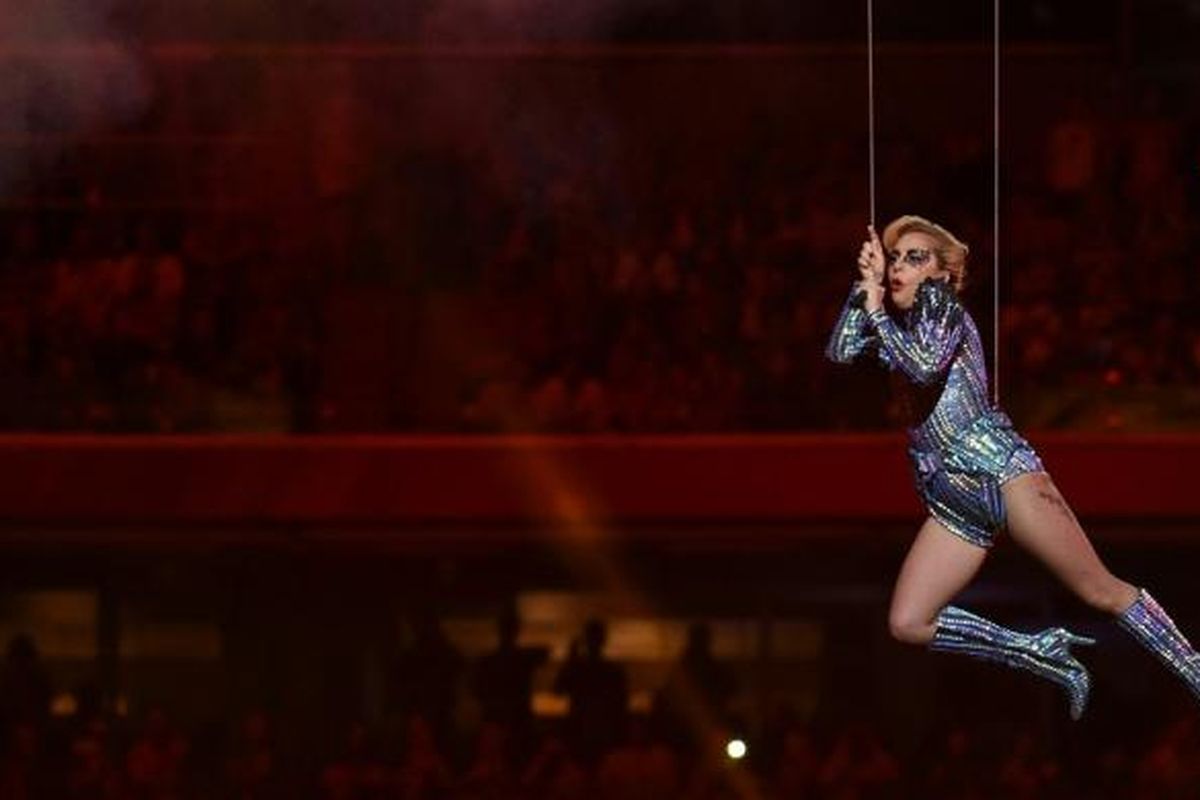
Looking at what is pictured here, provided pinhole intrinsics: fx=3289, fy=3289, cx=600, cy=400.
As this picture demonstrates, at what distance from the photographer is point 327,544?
54.2ft

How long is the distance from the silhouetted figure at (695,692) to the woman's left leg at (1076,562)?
6123mm

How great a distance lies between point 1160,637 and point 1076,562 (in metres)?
0.44

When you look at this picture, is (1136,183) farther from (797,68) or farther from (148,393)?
(148,393)

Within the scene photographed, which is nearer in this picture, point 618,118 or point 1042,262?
point 1042,262

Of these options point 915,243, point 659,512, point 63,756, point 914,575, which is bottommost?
point 63,756

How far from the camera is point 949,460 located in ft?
32.5

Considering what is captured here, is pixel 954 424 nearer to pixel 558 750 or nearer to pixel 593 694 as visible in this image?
pixel 558 750

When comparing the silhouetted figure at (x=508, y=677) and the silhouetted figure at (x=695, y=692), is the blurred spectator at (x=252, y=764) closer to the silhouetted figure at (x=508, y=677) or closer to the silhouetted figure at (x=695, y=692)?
the silhouetted figure at (x=508, y=677)

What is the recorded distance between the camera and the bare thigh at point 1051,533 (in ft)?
32.4

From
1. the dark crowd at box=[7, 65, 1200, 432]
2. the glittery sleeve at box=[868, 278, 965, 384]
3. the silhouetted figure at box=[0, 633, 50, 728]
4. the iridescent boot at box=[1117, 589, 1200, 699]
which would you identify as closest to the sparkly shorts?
the glittery sleeve at box=[868, 278, 965, 384]

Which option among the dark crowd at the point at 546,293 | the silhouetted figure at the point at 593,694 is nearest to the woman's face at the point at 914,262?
the dark crowd at the point at 546,293

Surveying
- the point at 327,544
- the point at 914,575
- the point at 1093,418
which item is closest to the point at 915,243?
the point at 914,575

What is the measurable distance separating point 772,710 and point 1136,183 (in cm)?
322

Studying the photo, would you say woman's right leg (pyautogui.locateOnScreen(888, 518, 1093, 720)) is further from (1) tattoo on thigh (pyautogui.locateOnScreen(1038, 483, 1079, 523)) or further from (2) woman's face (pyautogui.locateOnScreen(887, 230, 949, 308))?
(2) woman's face (pyautogui.locateOnScreen(887, 230, 949, 308))
